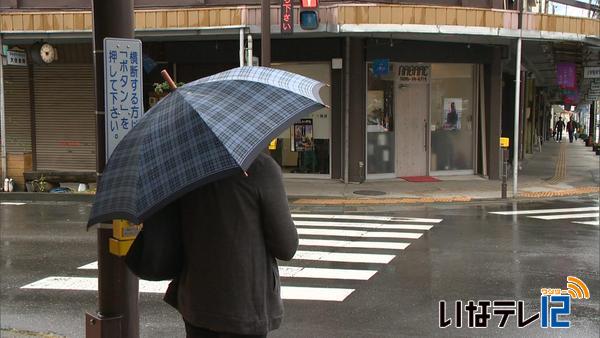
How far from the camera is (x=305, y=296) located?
6.28 m

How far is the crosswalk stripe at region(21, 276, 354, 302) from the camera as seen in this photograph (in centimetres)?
626

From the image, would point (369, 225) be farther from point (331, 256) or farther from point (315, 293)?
point (315, 293)

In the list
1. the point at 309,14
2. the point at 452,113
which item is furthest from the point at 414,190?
the point at 309,14

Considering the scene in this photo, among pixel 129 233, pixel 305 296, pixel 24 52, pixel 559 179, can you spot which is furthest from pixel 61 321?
pixel 559 179

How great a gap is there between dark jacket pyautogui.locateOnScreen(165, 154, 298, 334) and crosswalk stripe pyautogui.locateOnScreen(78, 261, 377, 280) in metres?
4.53

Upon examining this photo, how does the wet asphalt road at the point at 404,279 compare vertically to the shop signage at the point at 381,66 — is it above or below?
below

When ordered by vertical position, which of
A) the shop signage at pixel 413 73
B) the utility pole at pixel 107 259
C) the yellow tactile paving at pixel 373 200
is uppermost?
the shop signage at pixel 413 73

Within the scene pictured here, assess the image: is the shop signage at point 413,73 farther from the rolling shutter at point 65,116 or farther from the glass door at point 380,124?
the rolling shutter at point 65,116

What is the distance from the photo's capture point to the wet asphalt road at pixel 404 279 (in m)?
5.34

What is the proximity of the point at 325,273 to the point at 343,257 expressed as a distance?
0.93 meters

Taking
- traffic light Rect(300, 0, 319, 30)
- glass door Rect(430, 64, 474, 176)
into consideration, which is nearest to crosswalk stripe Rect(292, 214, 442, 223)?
traffic light Rect(300, 0, 319, 30)

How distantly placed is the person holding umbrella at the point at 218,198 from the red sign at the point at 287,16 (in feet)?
38.4

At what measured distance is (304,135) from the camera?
16891 mm

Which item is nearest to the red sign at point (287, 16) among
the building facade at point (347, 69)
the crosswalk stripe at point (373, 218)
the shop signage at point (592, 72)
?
the building facade at point (347, 69)
